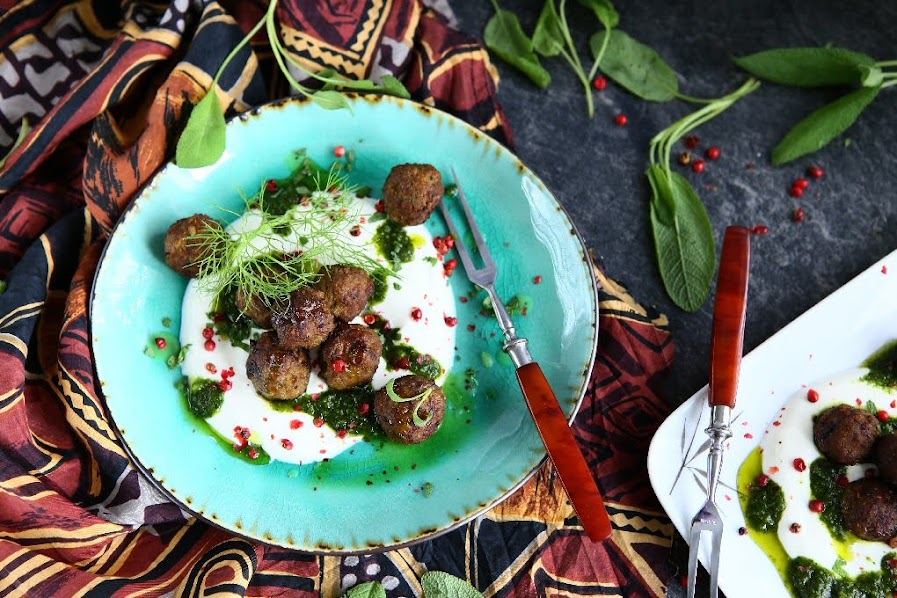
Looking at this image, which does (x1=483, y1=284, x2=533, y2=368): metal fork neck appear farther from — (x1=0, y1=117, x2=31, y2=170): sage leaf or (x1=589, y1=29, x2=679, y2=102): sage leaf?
(x1=0, y1=117, x2=31, y2=170): sage leaf

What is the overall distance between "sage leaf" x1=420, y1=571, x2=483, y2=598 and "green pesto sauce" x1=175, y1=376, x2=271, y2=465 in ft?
3.02

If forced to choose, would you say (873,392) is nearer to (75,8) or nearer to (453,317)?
(453,317)

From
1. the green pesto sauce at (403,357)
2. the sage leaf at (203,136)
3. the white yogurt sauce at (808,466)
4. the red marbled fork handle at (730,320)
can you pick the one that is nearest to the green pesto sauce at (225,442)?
the green pesto sauce at (403,357)

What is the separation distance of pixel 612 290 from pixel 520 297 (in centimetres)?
49

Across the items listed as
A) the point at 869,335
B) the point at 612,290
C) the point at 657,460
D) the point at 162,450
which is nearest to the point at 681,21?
the point at 612,290

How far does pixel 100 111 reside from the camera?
3824 mm

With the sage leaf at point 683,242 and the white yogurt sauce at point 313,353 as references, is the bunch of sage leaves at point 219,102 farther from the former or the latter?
the sage leaf at point 683,242

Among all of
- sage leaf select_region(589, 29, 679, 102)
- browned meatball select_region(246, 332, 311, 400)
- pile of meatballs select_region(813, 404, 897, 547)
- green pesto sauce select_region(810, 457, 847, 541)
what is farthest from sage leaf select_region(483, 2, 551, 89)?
green pesto sauce select_region(810, 457, 847, 541)

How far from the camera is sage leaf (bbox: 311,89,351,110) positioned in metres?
3.76

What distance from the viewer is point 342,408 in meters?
3.68

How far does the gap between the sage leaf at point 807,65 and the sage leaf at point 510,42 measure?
1.11m

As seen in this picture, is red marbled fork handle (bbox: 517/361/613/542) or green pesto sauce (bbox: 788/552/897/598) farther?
green pesto sauce (bbox: 788/552/897/598)

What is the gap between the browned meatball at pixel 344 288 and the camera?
3471 mm

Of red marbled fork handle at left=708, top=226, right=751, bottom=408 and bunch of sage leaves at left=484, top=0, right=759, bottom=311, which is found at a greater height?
bunch of sage leaves at left=484, top=0, right=759, bottom=311
